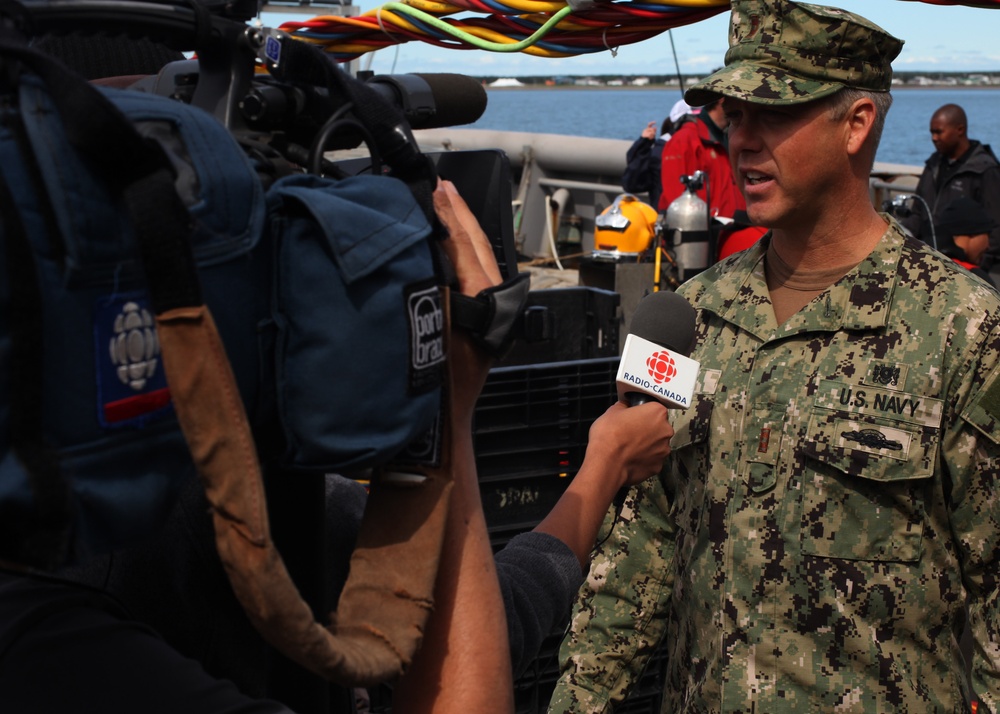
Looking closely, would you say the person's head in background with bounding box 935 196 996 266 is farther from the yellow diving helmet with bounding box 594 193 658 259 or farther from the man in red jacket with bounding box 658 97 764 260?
the yellow diving helmet with bounding box 594 193 658 259

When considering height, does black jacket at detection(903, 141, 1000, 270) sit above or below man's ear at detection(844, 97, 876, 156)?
below

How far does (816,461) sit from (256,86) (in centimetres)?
133

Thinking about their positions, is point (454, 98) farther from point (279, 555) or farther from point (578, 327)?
point (578, 327)

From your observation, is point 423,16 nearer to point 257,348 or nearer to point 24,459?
point 257,348

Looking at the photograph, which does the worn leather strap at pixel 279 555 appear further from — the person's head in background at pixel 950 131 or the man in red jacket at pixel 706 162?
the person's head in background at pixel 950 131

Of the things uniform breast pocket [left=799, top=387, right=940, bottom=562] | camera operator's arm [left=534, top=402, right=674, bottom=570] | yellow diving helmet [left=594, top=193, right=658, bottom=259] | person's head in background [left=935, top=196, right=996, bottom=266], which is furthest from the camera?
yellow diving helmet [left=594, top=193, right=658, bottom=259]

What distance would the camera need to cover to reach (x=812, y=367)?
82.4 inches

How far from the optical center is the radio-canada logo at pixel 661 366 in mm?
1862

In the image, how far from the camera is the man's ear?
213 cm

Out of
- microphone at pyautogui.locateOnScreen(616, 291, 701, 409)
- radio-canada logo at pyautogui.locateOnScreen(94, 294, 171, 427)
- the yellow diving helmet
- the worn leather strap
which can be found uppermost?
radio-canada logo at pyautogui.locateOnScreen(94, 294, 171, 427)

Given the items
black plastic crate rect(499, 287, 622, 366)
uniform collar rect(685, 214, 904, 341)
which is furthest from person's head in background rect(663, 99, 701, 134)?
uniform collar rect(685, 214, 904, 341)

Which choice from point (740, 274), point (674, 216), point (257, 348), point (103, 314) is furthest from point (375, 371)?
point (674, 216)

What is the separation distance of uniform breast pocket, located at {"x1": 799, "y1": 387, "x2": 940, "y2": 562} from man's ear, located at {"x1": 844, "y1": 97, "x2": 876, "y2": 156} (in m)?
0.50

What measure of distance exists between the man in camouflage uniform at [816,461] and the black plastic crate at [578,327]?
3.71 ft
